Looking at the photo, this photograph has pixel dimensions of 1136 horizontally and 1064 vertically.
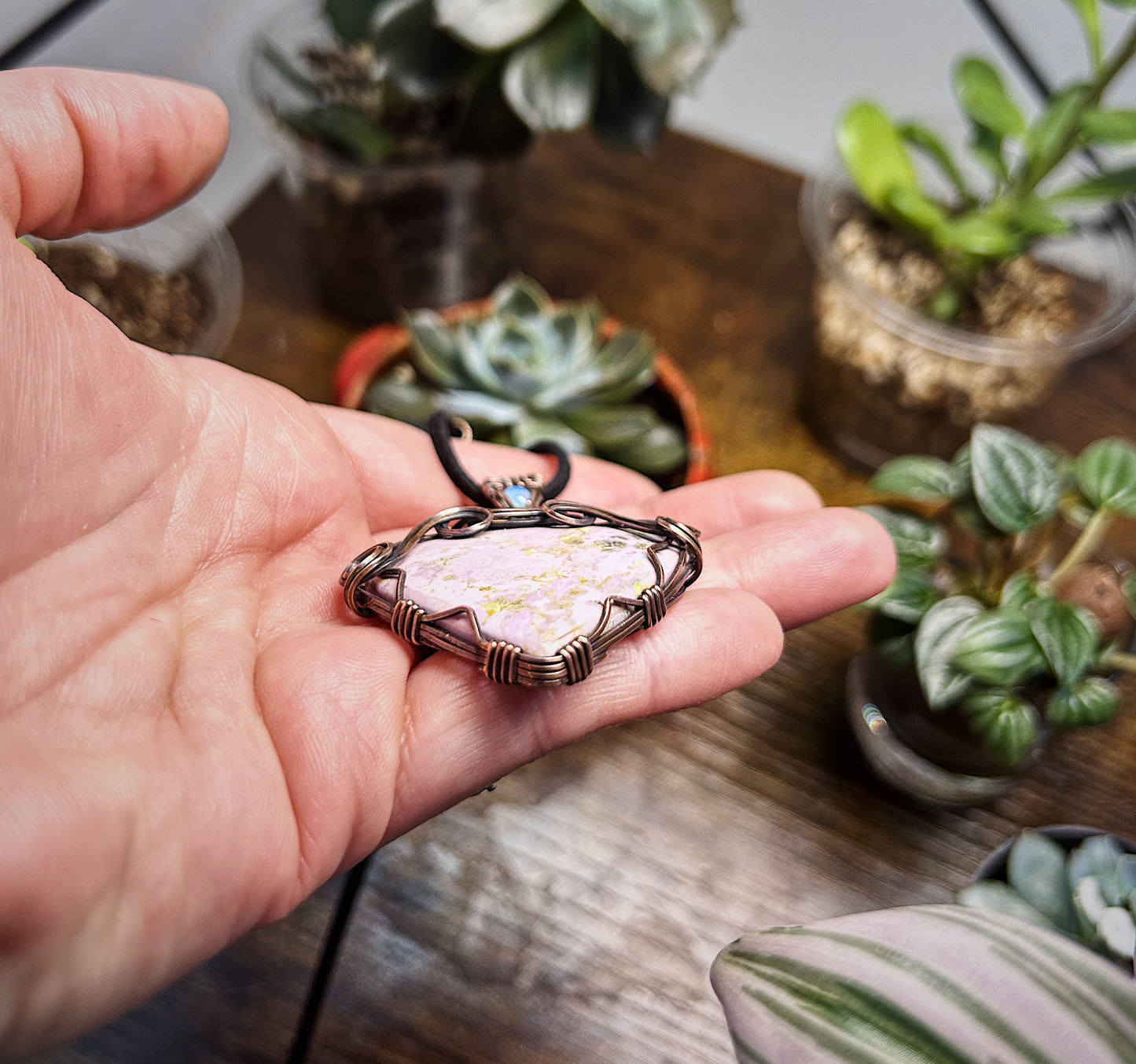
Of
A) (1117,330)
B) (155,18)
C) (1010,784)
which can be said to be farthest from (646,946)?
(155,18)

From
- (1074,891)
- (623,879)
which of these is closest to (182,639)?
(623,879)

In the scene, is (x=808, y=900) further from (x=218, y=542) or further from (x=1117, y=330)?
(x=1117, y=330)

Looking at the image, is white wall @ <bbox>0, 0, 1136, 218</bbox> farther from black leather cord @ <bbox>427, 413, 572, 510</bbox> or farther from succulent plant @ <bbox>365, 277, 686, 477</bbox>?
black leather cord @ <bbox>427, 413, 572, 510</bbox>

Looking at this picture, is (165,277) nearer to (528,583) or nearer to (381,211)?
(381,211)

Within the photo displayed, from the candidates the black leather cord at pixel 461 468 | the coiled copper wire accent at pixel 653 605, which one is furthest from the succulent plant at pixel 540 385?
the coiled copper wire accent at pixel 653 605

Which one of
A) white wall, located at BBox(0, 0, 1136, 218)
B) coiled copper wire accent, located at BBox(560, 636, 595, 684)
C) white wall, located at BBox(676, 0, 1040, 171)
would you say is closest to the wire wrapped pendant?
coiled copper wire accent, located at BBox(560, 636, 595, 684)

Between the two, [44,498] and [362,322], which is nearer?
[44,498]
